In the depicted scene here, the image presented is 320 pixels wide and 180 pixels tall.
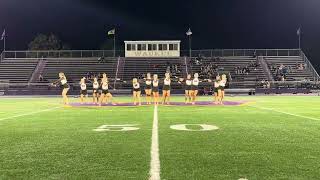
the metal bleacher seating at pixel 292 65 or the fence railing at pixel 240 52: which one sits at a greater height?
the fence railing at pixel 240 52

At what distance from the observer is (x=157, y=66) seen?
60.7 m

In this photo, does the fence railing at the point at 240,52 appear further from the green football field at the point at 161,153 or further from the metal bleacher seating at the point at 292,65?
the green football field at the point at 161,153

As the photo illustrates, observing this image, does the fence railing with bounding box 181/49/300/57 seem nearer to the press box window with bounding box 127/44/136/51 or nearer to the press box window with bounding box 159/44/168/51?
the press box window with bounding box 159/44/168/51

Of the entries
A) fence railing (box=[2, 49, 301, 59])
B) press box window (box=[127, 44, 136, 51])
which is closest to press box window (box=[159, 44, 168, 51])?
fence railing (box=[2, 49, 301, 59])

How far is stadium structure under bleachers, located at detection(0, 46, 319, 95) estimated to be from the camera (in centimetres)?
5756

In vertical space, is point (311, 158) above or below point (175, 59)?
below

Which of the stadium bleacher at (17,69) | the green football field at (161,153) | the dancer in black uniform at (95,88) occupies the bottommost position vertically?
the green football field at (161,153)

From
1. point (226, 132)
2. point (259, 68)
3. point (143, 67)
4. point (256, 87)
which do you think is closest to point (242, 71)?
point (259, 68)

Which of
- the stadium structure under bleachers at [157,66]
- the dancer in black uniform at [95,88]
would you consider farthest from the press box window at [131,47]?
the dancer in black uniform at [95,88]

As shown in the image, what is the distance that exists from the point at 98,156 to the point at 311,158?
10.0 feet

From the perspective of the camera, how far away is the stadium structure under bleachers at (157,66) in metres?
57.6

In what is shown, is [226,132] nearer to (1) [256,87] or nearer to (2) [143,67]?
(1) [256,87]

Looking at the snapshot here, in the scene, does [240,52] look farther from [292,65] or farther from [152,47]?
[152,47]

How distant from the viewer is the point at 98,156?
23.3 feet
